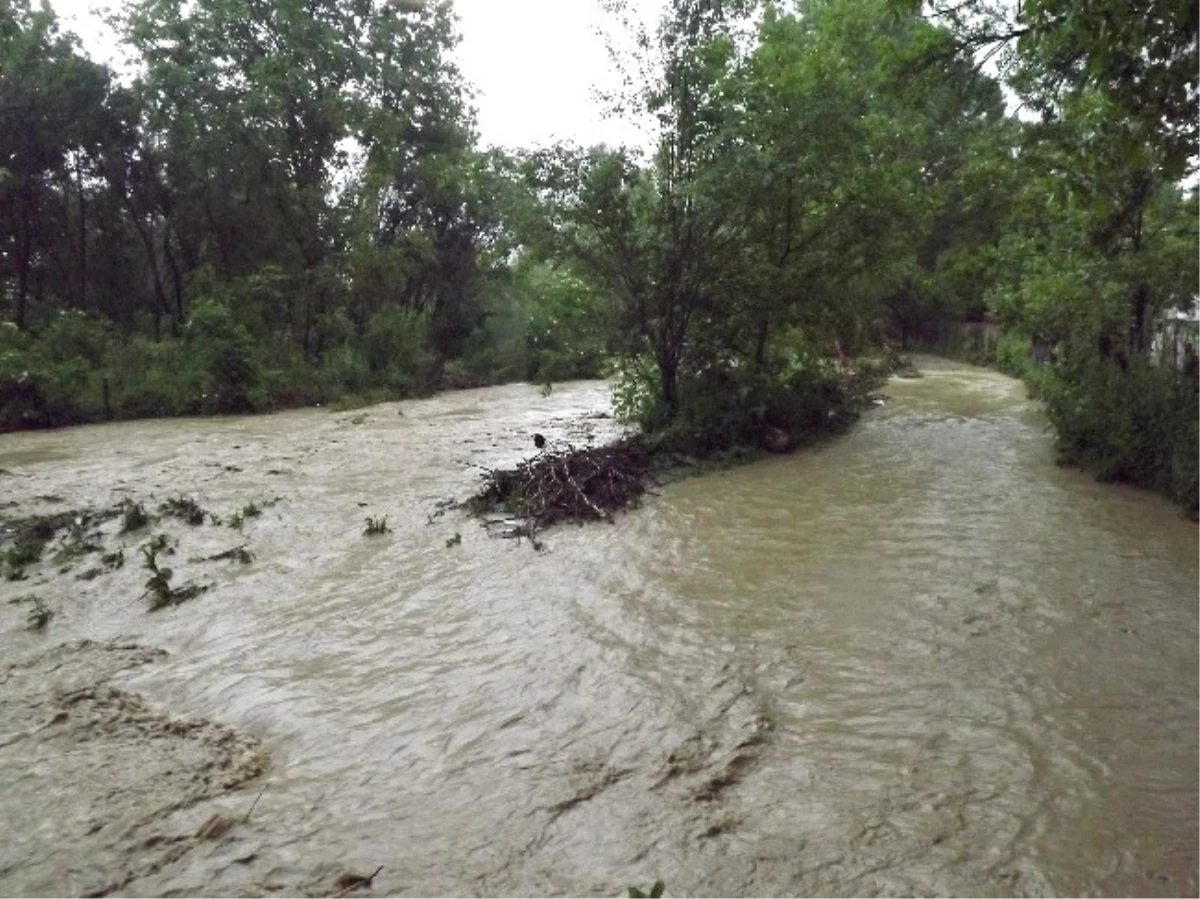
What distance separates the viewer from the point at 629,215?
1312 cm

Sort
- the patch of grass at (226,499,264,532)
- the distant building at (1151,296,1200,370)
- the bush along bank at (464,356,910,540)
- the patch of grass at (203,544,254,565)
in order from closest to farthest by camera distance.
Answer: the patch of grass at (203,544,254,565) < the patch of grass at (226,499,264,532) < the bush along bank at (464,356,910,540) < the distant building at (1151,296,1200,370)

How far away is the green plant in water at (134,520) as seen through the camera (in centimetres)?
954

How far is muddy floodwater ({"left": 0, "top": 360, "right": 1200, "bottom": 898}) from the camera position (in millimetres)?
3791

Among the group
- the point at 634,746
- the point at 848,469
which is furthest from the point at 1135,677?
the point at 848,469

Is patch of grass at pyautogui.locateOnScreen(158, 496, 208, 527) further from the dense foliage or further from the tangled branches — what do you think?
the dense foliage

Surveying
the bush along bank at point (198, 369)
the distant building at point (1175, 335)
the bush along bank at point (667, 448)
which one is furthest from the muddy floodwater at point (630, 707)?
the bush along bank at point (198, 369)

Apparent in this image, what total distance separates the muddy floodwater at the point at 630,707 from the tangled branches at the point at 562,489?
1.39ft

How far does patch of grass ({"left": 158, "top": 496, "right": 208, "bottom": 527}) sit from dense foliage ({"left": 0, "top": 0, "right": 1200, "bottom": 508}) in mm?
5729

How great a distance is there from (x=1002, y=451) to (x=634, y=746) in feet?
36.0

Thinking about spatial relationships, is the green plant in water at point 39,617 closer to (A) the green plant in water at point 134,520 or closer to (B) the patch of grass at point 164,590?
(B) the patch of grass at point 164,590

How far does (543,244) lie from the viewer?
43.1 ft

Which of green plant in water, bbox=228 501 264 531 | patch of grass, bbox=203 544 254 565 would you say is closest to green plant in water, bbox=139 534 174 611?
patch of grass, bbox=203 544 254 565

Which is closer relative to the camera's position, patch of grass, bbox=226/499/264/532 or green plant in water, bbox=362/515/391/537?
green plant in water, bbox=362/515/391/537

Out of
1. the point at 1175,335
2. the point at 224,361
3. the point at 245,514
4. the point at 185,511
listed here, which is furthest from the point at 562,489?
the point at 224,361
